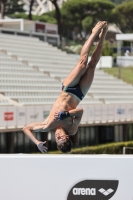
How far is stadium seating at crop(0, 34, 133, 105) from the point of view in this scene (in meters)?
37.3

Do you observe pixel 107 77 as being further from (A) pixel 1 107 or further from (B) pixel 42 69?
(A) pixel 1 107

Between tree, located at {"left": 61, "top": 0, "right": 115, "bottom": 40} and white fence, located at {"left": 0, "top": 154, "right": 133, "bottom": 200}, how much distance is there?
8855 centimetres

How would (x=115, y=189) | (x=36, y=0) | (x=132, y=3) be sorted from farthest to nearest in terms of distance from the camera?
(x=36, y=0) → (x=132, y=3) → (x=115, y=189)

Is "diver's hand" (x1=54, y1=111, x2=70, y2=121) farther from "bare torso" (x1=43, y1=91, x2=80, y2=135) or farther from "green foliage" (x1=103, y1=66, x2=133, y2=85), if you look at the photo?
"green foliage" (x1=103, y1=66, x2=133, y2=85)

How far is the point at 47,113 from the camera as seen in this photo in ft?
106

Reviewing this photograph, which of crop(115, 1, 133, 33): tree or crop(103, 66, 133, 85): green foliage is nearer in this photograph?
crop(103, 66, 133, 85): green foliage

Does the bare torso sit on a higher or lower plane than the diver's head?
higher

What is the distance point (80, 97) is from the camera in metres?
10.5

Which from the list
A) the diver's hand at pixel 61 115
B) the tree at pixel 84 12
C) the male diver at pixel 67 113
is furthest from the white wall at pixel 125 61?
the diver's hand at pixel 61 115

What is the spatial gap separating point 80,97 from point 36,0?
12373 centimetres

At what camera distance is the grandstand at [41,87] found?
34.3 m

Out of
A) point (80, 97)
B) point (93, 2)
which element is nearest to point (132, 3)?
point (93, 2)

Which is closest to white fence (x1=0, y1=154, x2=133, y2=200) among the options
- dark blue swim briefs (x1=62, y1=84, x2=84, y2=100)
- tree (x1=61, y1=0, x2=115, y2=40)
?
dark blue swim briefs (x1=62, y1=84, x2=84, y2=100)

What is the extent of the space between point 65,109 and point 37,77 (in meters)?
32.4
